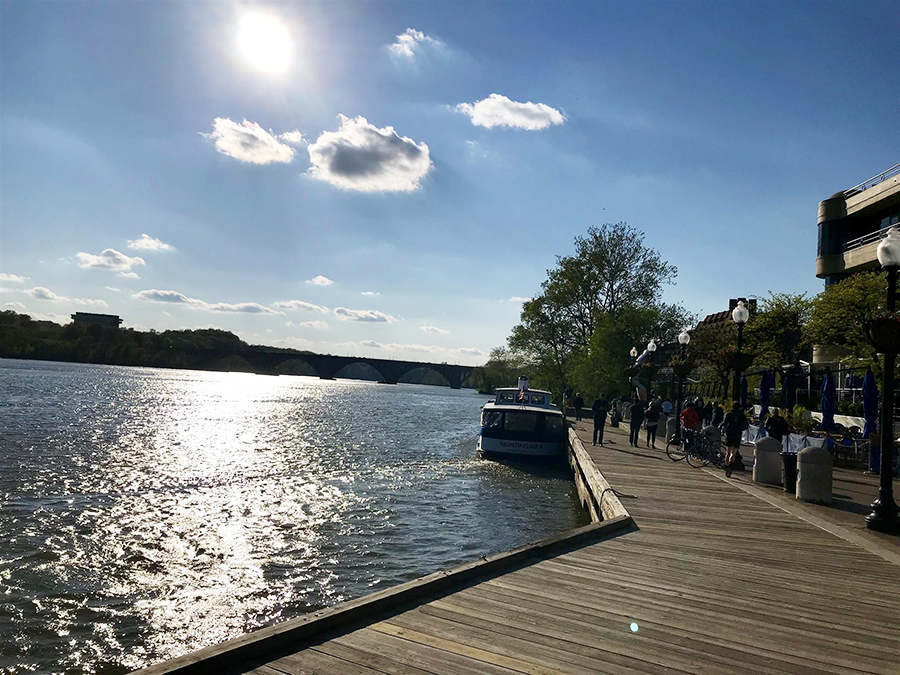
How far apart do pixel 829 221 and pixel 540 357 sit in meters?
24.3

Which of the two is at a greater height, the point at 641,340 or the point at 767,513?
the point at 641,340

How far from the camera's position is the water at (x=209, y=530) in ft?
28.6

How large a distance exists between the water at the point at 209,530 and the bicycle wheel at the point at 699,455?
380 centimetres

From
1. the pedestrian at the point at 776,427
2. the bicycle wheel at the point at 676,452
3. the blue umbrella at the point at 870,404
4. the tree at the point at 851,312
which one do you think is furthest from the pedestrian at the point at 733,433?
the tree at the point at 851,312

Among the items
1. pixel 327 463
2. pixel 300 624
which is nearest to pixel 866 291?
pixel 327 463

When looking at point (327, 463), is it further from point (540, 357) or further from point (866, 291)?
point (540, 357)

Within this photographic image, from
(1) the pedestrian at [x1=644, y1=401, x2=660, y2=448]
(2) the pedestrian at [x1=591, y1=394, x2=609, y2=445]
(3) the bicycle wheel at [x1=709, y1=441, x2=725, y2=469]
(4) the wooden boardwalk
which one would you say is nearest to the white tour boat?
(2) the pedestrian at [x1=591, y1=394, x2=609, y2=445]

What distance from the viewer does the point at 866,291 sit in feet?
90.1

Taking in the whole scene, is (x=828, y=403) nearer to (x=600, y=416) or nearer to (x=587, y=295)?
(x=600, y=416)

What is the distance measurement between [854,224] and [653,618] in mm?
44222

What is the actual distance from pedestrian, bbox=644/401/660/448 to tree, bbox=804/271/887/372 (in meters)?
7.79

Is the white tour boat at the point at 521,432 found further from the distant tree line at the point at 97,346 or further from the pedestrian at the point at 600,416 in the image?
the distant tree line at the point at 97,346

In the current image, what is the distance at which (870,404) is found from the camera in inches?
700

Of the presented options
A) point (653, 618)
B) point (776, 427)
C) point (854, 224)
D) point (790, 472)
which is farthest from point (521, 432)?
point (854, 224)
